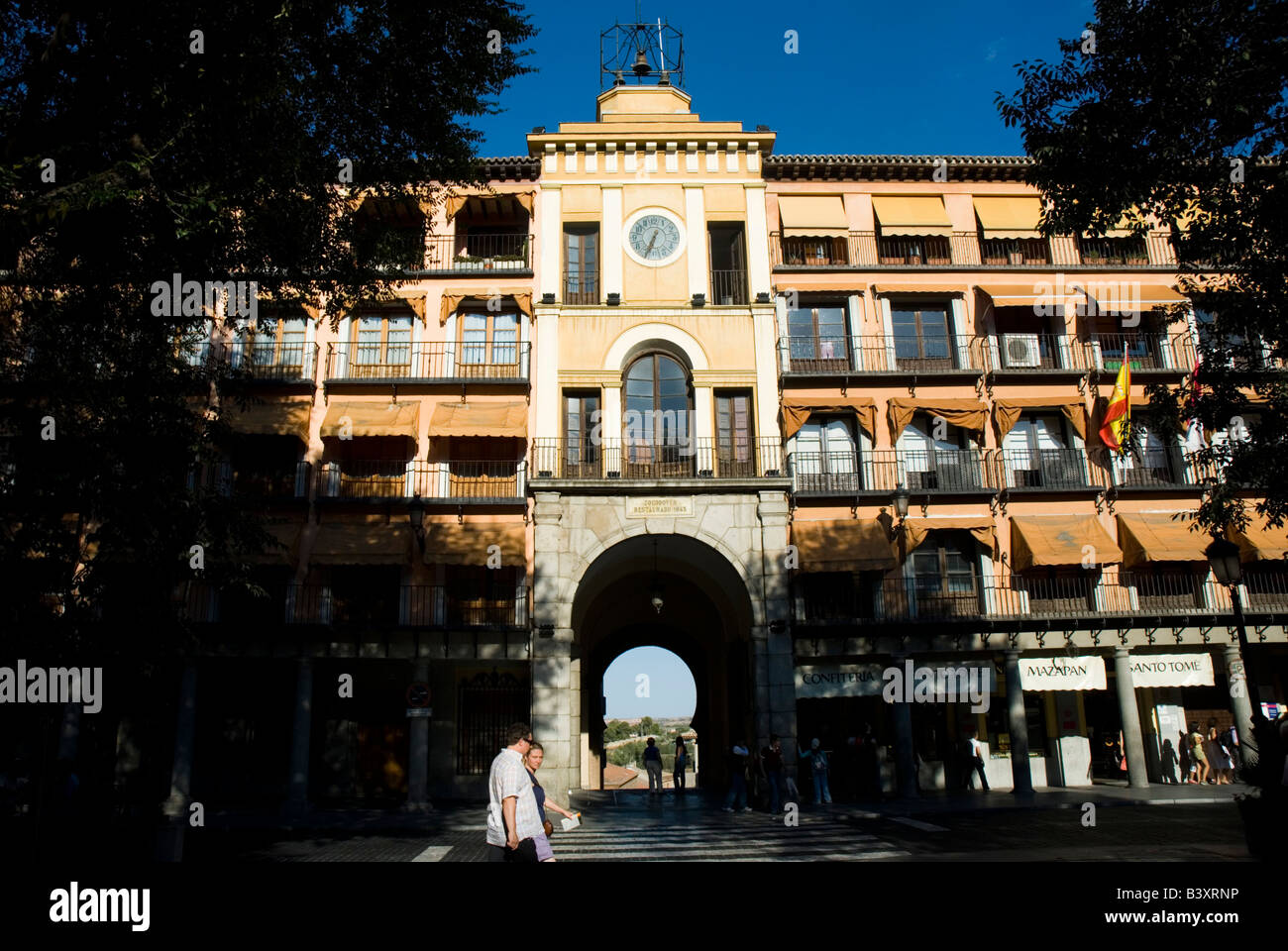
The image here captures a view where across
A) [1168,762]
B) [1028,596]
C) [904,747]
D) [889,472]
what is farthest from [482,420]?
[1168,762]

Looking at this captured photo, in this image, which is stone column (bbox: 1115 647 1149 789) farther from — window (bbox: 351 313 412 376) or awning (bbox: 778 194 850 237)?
window (bbox: 351 313 412 376)

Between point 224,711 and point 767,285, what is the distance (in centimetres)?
1754

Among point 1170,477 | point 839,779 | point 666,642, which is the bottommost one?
point 839,779

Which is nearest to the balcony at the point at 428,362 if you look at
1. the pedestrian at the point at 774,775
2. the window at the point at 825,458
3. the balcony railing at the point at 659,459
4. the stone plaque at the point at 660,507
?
the balcony railing at the point at 659,459

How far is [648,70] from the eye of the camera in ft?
83.8

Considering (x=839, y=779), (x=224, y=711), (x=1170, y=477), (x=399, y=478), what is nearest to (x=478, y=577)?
(x=399, y=478)

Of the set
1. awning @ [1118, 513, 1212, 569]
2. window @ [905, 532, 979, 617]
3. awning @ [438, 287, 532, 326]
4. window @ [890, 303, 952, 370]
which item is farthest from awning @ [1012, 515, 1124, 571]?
awning @ [438, 287, 532, 326]

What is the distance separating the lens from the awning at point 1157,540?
21672 mm

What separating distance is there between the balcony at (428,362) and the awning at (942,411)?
9397 mm

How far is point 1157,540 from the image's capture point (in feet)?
72.1

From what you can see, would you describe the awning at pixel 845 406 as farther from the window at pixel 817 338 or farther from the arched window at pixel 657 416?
the arched window at pixel 657 416
